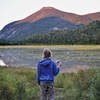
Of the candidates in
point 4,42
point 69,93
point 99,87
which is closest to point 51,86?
point 99,87

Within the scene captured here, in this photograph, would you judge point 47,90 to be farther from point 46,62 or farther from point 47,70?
point 46,62

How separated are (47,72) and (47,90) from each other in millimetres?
388

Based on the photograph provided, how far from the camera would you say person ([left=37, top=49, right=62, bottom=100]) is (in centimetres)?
489

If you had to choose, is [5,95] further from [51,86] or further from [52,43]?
[52,43]

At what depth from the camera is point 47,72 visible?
4.94m

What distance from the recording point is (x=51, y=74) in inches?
194

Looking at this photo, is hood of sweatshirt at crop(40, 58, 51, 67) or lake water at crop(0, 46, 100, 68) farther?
lake water at crop(0, 46, 100, 68)

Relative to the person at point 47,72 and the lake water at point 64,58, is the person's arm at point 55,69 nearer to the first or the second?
the person at point 47,72

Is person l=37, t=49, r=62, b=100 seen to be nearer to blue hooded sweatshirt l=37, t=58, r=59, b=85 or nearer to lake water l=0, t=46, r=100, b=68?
blue hooded sweatshirt l=37, t=58, r=59, b=85

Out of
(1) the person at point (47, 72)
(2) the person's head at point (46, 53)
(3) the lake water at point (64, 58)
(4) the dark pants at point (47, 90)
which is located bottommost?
(3) the lake water at point (64, 58)

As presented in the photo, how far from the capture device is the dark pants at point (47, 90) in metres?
4.96

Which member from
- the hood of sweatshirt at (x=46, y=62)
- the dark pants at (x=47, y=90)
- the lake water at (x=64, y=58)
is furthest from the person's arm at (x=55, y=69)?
the lake water at (x=64, y=58)

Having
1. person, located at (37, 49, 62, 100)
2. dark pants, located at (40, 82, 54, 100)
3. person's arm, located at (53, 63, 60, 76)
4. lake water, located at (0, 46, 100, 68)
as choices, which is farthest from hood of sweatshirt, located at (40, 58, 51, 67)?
lake water, located at (0, 46, 100, 68)

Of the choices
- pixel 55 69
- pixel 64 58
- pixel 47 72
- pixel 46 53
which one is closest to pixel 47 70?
pixel 47 72
